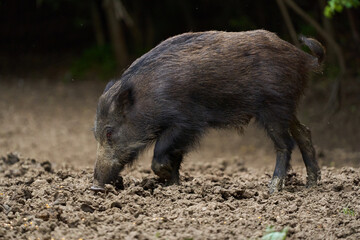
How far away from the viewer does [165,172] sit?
5301 millimetres

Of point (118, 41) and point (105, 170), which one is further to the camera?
point (118, 41)

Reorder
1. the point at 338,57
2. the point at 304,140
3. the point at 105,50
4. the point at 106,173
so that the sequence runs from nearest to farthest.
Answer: the point at 106,173 < the point at 304,140 < the point at 338,57 < the point at 105,50

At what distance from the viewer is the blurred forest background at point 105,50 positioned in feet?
32.7

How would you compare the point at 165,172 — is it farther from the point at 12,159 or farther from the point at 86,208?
the point at 12,159

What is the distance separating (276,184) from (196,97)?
107cm

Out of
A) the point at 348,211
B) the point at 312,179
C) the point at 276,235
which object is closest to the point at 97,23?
the point at 312,179

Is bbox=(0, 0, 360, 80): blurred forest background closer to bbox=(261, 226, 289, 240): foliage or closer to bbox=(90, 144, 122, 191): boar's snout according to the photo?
bbox=(90, 144, 122, 191): boar's snout

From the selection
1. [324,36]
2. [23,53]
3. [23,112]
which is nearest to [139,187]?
[324,36]

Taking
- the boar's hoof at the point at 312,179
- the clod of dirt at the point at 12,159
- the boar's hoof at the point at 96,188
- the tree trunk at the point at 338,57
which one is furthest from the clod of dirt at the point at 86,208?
the tree trunk at the point at 338,57

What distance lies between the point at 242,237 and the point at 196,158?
527 cm

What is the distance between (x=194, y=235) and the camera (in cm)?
372

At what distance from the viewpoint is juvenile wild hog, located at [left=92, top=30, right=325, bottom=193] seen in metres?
5.25

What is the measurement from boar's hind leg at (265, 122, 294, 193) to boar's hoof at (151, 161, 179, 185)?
90 centimetres

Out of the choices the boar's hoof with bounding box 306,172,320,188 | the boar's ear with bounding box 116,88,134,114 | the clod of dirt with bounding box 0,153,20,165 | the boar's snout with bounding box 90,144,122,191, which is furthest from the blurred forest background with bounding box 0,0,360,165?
the boar's snout with bounding box 90,144,122,191
